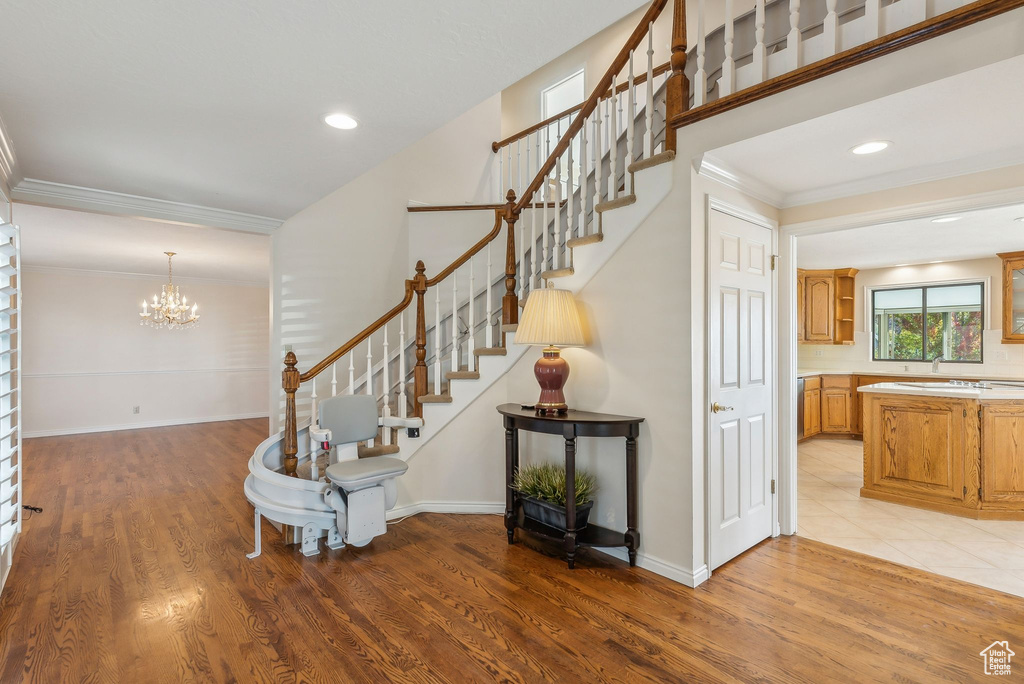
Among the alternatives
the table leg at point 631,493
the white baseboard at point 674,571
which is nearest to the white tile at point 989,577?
the white baseboard at point 674,571

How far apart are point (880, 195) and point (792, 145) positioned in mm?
972

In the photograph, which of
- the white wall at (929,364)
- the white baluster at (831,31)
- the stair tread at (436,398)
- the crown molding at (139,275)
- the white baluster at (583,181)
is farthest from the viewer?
the crown molding at (139,275)

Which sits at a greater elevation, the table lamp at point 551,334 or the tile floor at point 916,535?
the table lamp at point 551,334

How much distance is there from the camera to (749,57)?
285 centimetres

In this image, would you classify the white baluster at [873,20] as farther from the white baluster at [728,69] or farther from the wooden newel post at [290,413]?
the wooden newel post at [290,413]

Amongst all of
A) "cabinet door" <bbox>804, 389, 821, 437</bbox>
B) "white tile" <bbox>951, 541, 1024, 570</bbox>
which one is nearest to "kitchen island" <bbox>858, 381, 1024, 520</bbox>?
"white tile" <bbox>951, 541, 1024, 570</bbox>

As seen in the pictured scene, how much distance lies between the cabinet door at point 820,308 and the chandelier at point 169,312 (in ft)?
28.1

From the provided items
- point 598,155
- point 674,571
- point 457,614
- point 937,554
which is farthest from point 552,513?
point 937,554

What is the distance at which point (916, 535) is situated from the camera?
3357mm

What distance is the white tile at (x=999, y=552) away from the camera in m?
2.90

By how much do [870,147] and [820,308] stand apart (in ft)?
15.9

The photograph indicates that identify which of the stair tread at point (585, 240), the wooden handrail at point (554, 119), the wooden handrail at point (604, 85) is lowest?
the stair tread at point (585, 240)

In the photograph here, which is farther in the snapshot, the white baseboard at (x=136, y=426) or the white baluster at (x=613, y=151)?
the white baseboard at (x=136, y=426)

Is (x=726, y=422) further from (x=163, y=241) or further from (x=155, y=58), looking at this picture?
(x=163, y=241)
